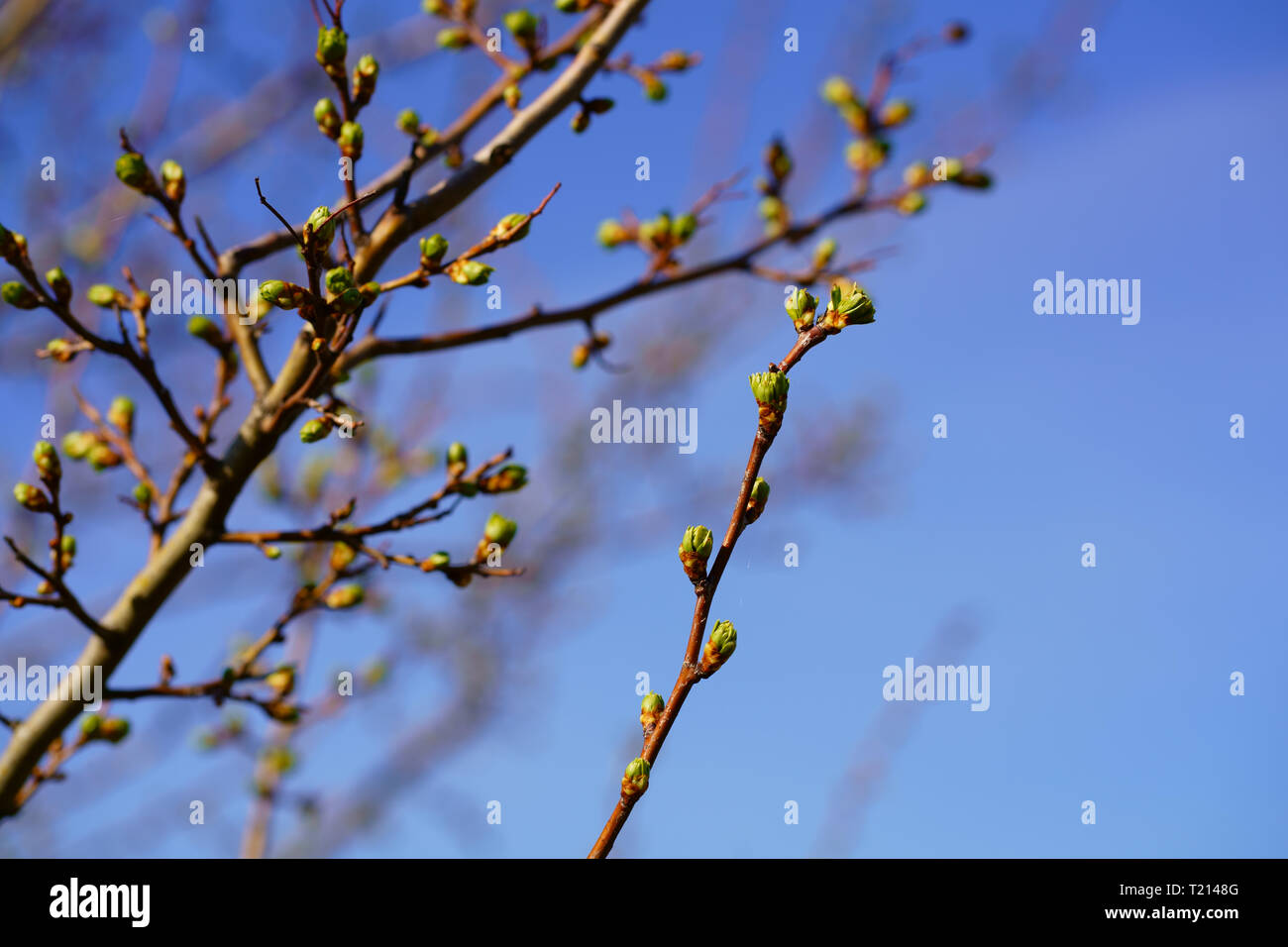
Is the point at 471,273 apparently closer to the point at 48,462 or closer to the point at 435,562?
the point at 435,562

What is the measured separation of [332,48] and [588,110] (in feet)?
2.30

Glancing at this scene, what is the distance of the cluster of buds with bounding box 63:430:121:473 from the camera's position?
102 inches

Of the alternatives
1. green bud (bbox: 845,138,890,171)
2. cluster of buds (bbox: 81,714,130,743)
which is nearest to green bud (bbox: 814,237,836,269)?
green bud (bbox: 845,138,890,171)

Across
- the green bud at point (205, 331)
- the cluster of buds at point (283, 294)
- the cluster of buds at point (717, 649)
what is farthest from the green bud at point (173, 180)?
the cluster of buds at point (717, 649)

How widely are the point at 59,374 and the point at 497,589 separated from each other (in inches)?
157

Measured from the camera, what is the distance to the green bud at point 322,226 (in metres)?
1.67

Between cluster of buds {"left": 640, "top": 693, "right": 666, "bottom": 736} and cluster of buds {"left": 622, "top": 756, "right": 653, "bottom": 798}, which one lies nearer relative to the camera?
cluster of buds {"left": 622, "top": 756, "right": 653, "bottom": 798}

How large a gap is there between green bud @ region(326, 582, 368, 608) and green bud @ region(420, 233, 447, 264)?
0.97 meters

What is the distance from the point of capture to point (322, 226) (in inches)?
66.3

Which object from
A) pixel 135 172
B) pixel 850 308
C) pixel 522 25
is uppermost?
pixel 522 25

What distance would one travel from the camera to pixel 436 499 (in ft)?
7.91

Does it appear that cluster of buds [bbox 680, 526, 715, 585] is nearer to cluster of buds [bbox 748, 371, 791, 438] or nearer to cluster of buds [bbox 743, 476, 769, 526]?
cluster of buds [bbox 743, 476, 769, 526]

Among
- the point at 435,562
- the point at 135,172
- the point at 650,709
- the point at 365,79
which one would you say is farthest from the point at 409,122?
the point at 650,709
